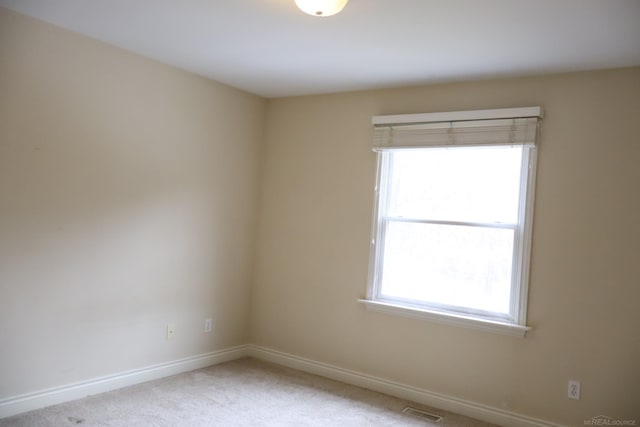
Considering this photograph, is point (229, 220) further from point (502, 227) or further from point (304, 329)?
point (502, 227)

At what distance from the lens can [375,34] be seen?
9.11 ft

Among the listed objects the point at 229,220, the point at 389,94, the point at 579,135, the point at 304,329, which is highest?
the point at 389,94

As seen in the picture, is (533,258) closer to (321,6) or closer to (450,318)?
(450,318)

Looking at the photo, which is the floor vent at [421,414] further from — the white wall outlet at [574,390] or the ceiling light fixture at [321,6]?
the ceiling light fixture at [321,6]

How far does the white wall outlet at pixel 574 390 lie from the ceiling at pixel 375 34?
1.96 m

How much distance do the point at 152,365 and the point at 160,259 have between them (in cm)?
79

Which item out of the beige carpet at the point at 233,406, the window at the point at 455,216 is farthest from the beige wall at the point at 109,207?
the window at the point at 455,216

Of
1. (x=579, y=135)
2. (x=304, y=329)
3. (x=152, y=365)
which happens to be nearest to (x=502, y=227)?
(x=579, y=135)

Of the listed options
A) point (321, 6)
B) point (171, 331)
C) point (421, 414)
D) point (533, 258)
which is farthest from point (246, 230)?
point (321, 6)

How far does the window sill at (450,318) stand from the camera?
3.22 meters


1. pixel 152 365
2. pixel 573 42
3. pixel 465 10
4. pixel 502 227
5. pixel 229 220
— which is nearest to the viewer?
pixel 465 10

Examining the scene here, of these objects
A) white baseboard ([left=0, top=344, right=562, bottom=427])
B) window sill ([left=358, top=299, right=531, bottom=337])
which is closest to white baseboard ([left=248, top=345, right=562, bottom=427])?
white baseboard ([left=0, top=344, right=562, bottom=427])

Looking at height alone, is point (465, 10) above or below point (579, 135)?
above

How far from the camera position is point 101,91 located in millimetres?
3260
